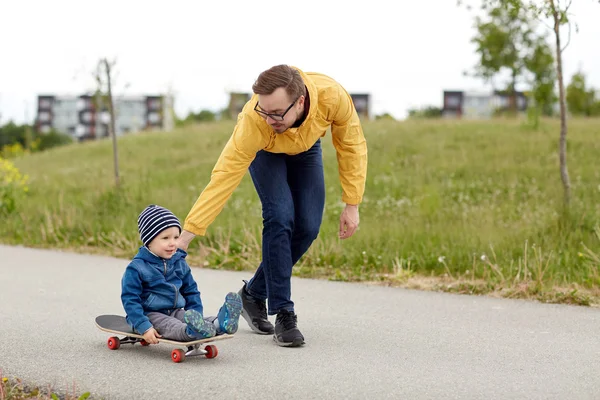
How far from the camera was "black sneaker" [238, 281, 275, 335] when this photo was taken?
5078 millimetres

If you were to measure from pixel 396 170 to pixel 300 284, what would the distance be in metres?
9.11

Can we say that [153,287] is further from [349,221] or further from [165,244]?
[349,221]

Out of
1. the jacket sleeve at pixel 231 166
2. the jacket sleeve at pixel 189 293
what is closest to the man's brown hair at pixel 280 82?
the jacket sleeve at pixel 231 166

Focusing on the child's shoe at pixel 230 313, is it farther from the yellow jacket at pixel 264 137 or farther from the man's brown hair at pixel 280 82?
the man's brown hair at pixel 280 82

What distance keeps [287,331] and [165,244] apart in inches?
35.4

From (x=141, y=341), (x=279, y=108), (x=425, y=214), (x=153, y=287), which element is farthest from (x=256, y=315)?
(x=425, y=214)

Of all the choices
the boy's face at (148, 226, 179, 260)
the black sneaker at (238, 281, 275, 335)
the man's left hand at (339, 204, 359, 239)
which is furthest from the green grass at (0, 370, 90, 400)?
the man's left hand at (339, 204, 359, 239)

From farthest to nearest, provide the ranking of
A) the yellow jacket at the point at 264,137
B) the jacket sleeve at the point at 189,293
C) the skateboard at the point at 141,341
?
the jacket sleeve at the point at 189,293 → the yellow jacket at the point at 264,137 → the skateboard at the point at 141,341

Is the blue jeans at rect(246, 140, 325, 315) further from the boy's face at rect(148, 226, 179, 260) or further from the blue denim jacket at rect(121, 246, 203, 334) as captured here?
the boy's face at rect(148, 226, 179, 260)

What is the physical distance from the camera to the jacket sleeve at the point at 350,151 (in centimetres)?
468

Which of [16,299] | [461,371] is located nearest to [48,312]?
[16,299]

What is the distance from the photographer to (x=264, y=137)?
14.4 ft

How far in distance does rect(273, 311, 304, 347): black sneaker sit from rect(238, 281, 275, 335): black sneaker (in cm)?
39

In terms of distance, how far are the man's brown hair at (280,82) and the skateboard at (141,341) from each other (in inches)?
51.7
